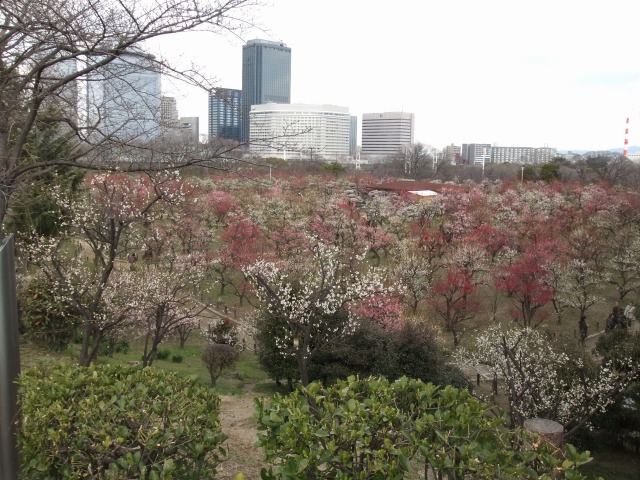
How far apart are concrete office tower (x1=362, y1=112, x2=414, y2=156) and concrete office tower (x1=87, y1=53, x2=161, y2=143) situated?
341ft

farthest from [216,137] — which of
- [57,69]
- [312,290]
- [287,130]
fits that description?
[312,290]

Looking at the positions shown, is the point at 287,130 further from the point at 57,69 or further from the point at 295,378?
the point at 295,378

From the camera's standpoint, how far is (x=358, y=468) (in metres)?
2.97

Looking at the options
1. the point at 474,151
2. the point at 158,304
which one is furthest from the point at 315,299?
the point at 474,151

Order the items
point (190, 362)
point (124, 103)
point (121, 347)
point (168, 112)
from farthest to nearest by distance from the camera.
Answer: point (121, 347) → point (190, 362) → point (168, 112) → point (124, 103)

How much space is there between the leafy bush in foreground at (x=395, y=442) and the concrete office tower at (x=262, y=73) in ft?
10.5

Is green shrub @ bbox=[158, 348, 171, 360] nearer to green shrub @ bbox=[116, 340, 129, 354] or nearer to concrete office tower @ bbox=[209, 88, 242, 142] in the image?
green shrub @ bbox=[116, 340, 129, 354]

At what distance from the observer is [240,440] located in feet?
21.1

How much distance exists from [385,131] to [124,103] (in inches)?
4298

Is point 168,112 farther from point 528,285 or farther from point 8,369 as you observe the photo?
point 528,285

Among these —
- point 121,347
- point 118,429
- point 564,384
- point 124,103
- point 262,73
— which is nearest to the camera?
point 118,429

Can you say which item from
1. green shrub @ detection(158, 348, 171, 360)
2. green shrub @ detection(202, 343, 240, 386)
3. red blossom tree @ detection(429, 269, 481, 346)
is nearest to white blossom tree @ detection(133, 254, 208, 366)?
green shrub @ detection(158, 348, 171, 360)

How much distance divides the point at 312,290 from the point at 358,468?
7.41 metres

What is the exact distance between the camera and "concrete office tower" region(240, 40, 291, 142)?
20.2 ft
